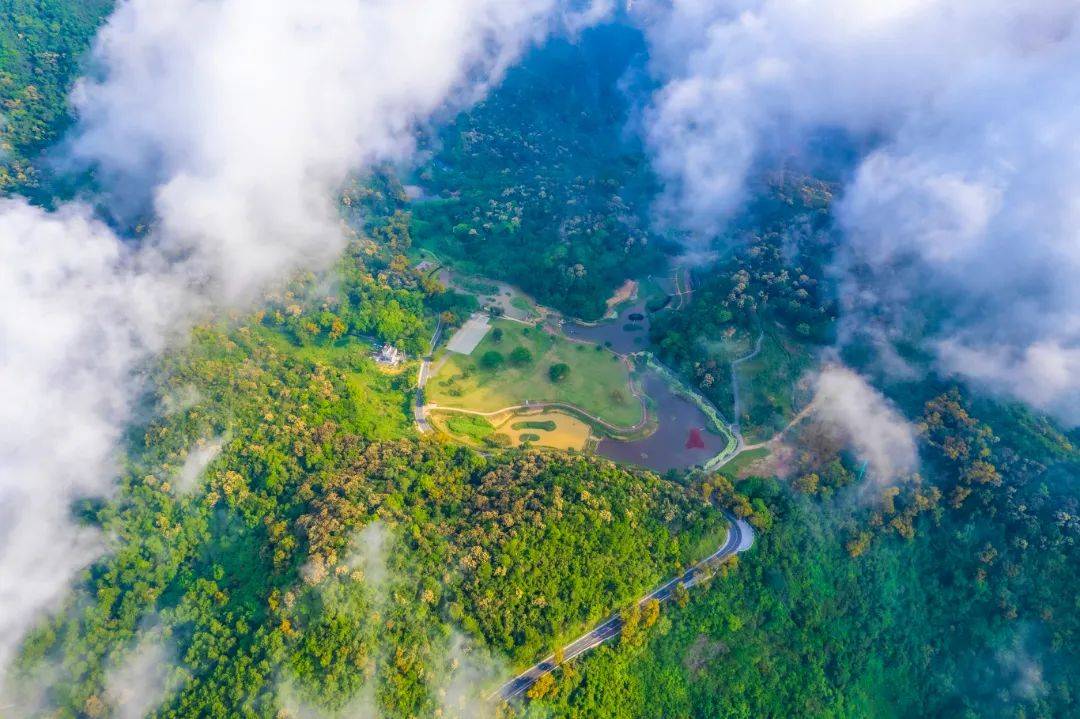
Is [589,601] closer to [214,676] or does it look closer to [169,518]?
[214,676]

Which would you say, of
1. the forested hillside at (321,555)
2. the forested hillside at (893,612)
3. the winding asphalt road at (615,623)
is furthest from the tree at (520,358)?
Answer: the winding asphalt road at (615,623)

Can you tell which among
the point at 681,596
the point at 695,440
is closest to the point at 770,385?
the point at 695,440

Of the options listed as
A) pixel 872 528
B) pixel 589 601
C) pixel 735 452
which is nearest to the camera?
pixel 589 601

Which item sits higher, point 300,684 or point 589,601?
point 300,684

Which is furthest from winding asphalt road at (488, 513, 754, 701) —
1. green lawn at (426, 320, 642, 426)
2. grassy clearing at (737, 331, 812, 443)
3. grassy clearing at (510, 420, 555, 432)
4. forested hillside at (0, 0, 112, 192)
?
forested hillside at (0, 0, 112, 192)

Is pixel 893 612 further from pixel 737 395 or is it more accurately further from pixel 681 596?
pixel 737 395

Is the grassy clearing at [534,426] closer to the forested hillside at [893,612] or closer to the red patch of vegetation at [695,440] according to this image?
the red patch of vegetation at [695,440]

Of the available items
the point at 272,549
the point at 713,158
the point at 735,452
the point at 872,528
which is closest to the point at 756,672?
the point at 872,528

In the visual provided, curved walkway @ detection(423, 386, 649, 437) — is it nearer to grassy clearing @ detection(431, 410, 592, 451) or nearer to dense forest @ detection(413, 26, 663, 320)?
grassy clearing @ detection(431, 410, 592, 451)
